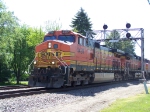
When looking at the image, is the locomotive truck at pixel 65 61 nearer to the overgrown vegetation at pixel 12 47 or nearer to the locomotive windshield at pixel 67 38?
the locomotive windshield at pixel 67 38

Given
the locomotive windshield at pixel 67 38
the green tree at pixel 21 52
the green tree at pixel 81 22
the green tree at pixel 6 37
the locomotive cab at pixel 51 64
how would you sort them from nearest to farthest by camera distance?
the locomotive cab at pixel 51 64
the locomotive windshield at pixel 67 38
the green tree at pixel 6 37
the green tree at pixel 21 52
the green tree at pixel 81 22

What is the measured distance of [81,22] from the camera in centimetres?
5175

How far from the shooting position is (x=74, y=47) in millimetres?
15367

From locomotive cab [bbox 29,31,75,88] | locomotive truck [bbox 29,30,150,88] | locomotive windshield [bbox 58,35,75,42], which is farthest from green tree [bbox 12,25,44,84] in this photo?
locomotive cab [bbox 29,31,75,88]

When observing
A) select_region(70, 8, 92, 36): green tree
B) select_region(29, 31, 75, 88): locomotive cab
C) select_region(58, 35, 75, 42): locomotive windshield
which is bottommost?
select_region(29, 31, 75, 88): locomotive cab

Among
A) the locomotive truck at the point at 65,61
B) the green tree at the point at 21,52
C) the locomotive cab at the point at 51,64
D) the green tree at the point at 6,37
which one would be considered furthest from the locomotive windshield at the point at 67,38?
the green tree at the point at 21,52

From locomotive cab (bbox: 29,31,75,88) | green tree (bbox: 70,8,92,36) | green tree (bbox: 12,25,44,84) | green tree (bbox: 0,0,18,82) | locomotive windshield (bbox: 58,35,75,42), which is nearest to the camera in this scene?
locomotive cab (bbox: 29,31,75,88)

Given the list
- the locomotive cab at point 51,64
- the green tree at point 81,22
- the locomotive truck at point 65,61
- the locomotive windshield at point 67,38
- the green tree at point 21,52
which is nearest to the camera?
the locomotive cab at point 51,64

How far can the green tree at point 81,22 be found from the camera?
51.3 m

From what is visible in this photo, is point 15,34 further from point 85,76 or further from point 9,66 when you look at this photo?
point 85,76

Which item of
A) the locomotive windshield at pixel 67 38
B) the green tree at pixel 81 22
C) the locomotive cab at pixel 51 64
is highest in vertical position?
the green tree at pixel 81 22

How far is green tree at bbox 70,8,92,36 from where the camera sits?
51.3 m

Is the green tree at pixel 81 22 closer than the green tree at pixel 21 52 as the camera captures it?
No

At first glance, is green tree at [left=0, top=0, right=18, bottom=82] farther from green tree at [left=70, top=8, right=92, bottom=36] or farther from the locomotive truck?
green tree at [left=70, top=8, right=92, bottom=36]
